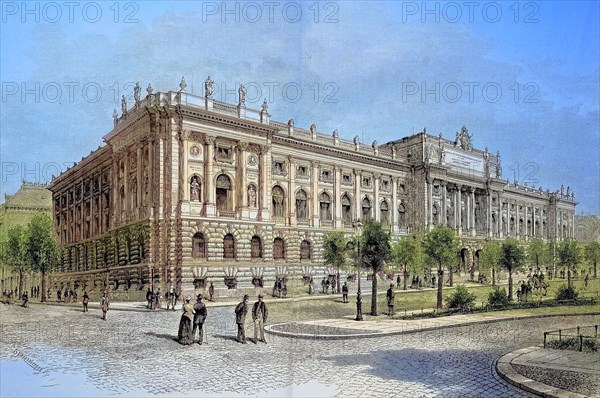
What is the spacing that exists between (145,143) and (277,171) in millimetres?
2431

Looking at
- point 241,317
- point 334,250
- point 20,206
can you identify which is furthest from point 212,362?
point 20,206

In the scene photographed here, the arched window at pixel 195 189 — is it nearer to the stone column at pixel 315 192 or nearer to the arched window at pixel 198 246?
the arched window at pixel 198 246

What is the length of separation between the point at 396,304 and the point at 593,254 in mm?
3267

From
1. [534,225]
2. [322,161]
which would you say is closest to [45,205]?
[322,161]

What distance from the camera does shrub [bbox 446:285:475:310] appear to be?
29.7 ft

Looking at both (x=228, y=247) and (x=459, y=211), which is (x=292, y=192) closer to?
(x=228, y=247)

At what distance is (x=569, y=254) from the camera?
352 inches

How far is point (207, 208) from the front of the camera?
1028 cm

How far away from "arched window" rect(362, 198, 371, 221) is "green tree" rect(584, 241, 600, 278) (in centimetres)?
360

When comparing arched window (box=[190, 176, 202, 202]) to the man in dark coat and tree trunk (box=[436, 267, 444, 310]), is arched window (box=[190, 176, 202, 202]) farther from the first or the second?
tree trunk (box=[436, 267, 444, 310])

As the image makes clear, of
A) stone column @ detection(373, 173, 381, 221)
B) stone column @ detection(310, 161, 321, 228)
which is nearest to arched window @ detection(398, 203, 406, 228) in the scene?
stone column @ detection(373, 173, 381, 221)

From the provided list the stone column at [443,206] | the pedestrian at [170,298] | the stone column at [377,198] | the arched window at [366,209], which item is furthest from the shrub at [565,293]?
the pedestrian at [170,298]

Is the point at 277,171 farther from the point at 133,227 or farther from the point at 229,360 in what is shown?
the point at 229,360

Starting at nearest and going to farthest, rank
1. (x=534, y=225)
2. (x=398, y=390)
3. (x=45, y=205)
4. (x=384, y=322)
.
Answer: (x=398, y=390)
(x=45, y=205)
(x=384, y=322)
(x=534, y=225)
